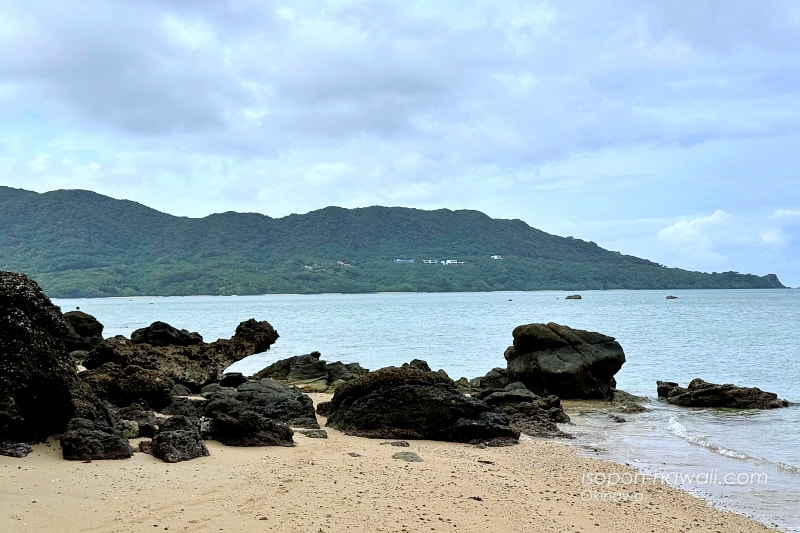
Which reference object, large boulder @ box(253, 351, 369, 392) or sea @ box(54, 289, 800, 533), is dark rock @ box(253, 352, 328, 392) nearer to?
large boulder @ box(253, 351, 369, 392)

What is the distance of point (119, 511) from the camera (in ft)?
22.9

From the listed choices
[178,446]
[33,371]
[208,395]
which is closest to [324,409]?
[208,395]

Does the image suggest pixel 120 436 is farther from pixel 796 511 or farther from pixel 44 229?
pixel 44 229

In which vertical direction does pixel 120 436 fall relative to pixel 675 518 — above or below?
above

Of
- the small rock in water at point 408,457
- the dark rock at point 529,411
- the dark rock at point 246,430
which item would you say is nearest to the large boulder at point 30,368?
the dark rock at point 246,430

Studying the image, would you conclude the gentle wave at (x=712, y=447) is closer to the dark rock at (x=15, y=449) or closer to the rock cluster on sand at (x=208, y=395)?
the rock cluster on sand at (x=208, y=395)

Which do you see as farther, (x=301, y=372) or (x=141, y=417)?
(x=301, y=372)

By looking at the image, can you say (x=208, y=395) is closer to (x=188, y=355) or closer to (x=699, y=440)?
(x=188, y=355)

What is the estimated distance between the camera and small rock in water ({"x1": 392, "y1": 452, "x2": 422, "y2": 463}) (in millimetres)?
10859

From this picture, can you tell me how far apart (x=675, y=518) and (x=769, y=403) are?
14768 mm

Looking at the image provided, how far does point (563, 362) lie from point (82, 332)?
1791 centimetres

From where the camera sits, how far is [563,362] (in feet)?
74.1

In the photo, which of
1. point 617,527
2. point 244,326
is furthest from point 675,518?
point 244,326

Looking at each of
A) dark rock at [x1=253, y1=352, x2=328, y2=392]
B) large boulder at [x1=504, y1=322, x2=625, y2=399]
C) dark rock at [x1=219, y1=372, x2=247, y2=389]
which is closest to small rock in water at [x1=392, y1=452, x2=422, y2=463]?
dark rock at [x1=219, y1=372, x2=247, y2=389]
